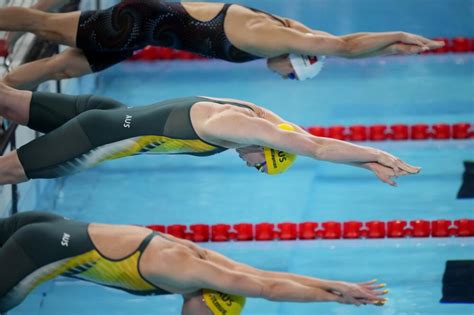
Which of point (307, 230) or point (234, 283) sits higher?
point (234, 283)

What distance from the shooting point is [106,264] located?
5.51 m

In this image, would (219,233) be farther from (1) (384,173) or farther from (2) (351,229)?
(1) (384,173)

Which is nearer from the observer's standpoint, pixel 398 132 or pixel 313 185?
pixel 313 185

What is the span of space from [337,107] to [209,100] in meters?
3.92

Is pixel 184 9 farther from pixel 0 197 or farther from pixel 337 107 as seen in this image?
pixel 337 107

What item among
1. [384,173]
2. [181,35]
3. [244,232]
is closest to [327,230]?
[244,232]

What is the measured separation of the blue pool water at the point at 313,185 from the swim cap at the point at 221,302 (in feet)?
4.39

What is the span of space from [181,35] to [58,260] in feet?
6.61

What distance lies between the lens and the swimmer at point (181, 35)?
274 inches

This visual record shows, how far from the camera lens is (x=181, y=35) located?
7.13 metres

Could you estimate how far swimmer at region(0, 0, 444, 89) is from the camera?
6.95 meters

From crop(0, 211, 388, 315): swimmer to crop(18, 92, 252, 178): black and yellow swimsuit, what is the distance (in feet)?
1.89

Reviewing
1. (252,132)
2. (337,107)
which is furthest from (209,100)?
(337,107)

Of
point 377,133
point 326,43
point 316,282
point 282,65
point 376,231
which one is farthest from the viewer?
point 377,133
